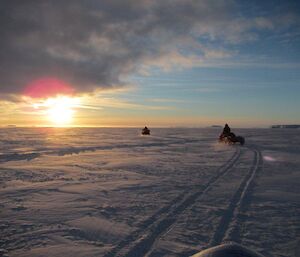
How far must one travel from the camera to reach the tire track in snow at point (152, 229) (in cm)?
497

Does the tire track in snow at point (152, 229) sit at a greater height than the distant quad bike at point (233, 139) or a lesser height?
lesser

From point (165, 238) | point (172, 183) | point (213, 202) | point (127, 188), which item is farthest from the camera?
point (172, 183)

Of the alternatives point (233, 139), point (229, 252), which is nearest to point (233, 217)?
point (229, 252)

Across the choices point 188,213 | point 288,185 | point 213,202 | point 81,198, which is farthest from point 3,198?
point 288,185

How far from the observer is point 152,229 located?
5922 millimetres

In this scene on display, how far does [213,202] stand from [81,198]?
3.47 m

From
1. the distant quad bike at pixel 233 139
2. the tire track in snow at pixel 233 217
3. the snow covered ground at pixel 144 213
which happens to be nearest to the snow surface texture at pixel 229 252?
the snow covered ground at pixel 144 213

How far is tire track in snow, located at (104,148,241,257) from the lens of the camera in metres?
A: 4.97

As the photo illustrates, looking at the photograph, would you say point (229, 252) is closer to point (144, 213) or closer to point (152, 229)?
point (152, 229)

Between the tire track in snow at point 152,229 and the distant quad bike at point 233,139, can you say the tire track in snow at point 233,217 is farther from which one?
the distant quad bike at point 233,139

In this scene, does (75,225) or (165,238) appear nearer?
(165,238)

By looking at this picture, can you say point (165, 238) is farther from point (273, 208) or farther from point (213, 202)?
point (273, 208)

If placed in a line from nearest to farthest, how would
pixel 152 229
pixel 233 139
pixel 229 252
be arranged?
pixel 229 252, pixel 152 229, pixel 233 139

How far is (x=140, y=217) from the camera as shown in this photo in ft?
21.9
